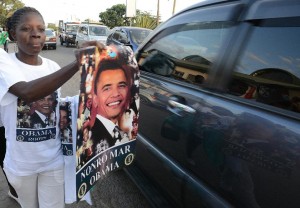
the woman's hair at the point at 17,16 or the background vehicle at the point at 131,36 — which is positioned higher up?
the woman's hair at the point at 17,16

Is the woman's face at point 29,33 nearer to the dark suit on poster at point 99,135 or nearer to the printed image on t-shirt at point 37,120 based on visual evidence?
the printed image on t-shirt at point 37,120

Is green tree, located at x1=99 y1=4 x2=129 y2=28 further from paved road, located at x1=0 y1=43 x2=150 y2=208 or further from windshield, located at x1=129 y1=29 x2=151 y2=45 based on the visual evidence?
paved road, located at x1=0 y1=43 x2=150 y2=208

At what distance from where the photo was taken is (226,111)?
1.69 metres

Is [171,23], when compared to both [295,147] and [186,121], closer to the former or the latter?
[186,121]

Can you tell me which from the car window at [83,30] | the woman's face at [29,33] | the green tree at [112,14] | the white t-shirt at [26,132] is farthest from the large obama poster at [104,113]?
the green tree at [112,14]

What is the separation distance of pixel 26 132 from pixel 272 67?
1.28 metres

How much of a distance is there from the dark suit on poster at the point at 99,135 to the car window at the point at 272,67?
731 millimetres

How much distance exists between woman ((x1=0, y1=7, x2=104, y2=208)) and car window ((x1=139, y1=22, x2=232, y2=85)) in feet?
2.68

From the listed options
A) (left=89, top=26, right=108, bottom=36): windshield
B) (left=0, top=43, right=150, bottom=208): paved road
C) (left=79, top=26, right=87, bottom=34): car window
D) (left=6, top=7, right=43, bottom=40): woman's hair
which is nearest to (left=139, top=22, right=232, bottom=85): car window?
(left=6, top=7, right=43, bottom=40): woman's hair

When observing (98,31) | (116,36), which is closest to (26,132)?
(116,36)

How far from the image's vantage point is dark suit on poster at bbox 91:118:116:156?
5.27 ft

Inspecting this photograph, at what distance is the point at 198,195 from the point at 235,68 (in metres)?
0.75

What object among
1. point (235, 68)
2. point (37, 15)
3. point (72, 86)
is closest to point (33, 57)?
point (37, 15)

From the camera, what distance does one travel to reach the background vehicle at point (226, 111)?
4.64ft
